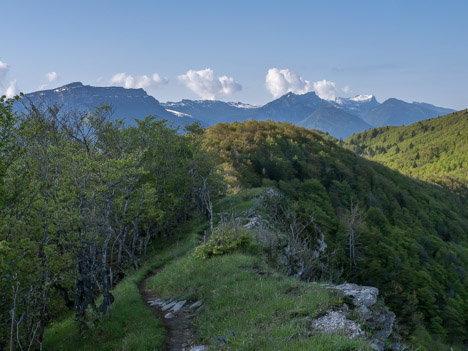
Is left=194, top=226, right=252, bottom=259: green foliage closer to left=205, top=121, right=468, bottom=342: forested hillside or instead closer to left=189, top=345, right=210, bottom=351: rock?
left=205, top=121, right=468, bottom=342: forested hillside

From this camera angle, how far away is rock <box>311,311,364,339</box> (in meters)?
7.03

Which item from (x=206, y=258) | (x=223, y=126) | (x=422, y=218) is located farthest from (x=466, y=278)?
(x=206, y=258)

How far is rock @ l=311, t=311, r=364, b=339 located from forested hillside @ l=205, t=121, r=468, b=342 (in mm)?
10342

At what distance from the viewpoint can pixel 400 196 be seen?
3201 inches

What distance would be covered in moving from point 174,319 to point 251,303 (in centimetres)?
313

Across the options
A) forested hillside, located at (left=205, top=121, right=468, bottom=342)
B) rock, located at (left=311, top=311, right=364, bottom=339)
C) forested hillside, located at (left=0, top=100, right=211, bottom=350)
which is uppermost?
forested hillside, located at (left=0, top=100, right=211, bottom=350)

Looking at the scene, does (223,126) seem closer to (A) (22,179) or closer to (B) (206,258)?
(B) (206,258)

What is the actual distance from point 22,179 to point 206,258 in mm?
8618

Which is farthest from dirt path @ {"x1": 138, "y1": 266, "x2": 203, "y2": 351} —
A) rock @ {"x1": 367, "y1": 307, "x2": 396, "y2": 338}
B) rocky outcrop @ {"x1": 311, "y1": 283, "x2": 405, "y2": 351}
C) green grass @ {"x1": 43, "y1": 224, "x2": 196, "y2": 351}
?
rock @ {"x1": 367, "y1": 307, "x2": 396, "y2": 338}

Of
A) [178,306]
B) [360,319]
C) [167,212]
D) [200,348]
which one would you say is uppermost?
[167,212]

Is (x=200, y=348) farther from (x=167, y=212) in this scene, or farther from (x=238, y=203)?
(x=238, y=203)

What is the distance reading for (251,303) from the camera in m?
9.56

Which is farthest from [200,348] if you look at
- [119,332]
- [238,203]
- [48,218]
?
[238,203]

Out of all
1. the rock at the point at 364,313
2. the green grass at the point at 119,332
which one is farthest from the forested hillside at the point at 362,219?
the green grass at the point at 119,332
